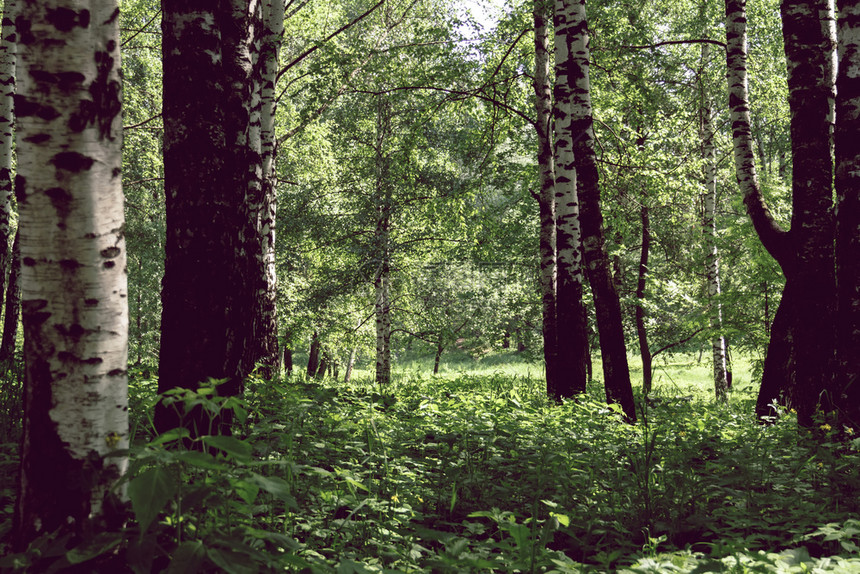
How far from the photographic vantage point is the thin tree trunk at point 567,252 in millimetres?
7845

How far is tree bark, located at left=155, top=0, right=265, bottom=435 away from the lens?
3.53 m

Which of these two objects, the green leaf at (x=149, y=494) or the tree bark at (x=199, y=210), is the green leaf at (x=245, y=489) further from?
the tree bark at (x=199, y=210)

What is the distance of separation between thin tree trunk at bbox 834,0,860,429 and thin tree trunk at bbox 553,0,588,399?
3.60m

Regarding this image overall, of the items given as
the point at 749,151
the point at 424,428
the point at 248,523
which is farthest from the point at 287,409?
the point at 749,151

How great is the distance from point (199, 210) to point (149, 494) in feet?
7.78

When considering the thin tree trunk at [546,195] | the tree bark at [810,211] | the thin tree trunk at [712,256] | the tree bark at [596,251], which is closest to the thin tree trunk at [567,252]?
the tree bark at [596,251]

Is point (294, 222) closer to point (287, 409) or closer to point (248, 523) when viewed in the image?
point (287, 409)

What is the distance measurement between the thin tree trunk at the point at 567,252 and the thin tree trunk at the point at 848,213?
360 centimetres

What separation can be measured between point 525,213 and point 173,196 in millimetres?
14220

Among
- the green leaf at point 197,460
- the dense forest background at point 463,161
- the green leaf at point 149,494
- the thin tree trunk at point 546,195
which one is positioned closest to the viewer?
the green leaf at point 149,494

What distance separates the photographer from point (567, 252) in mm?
7910

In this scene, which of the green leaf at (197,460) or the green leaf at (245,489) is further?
the green leaf at (245,489)

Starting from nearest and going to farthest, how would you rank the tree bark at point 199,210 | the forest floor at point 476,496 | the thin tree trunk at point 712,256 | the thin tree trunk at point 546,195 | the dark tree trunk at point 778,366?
the forest floor at point 476,496 → the tree bark at point 199,210 → the dark tree trunk at point 778,366 → the thin tree trunk at point 546,195 → the thin tree trunk at point 712,256

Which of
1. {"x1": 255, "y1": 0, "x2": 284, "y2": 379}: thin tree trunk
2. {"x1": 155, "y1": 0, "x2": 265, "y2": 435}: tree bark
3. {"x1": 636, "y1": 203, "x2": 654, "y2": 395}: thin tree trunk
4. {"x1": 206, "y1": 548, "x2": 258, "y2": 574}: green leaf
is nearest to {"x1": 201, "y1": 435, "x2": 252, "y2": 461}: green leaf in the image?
{"x1": 206, "y1": 548, "x2": 258, "y2": 574}: green leaf
